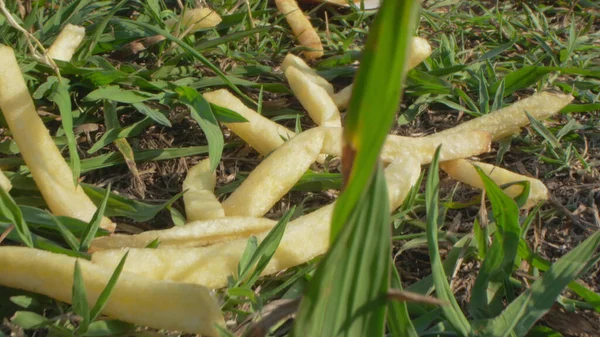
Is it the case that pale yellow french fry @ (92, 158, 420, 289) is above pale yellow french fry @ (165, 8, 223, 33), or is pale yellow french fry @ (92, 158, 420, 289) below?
below

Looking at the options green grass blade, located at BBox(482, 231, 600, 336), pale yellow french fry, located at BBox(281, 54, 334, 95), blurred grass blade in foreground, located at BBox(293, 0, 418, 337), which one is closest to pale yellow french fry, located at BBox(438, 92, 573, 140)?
pale yellow french fry, located at BBox(281, 54, 334, 95)

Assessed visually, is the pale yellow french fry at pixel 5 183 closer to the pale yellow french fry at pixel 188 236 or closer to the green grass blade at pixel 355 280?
the pale yellow french fry at pixel 188 236

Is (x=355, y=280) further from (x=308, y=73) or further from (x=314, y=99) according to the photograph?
(x=308, y=73)

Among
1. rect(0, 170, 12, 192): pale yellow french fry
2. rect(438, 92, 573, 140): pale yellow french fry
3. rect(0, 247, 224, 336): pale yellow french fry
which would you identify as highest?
rect(0, 170, 12, 192): pale yellow french fry

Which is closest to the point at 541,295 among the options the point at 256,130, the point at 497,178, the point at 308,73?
the point at 497,178

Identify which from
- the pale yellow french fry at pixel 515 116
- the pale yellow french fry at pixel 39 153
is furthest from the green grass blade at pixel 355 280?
the pale yellow french fry at pixel 515 116

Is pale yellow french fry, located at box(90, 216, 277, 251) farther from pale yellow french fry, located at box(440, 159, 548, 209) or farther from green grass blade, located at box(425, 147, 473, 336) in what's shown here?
pale yellow french fry, located at box(440, 159, 548, 209)

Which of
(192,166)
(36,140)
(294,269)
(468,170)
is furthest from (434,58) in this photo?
(36,140)
